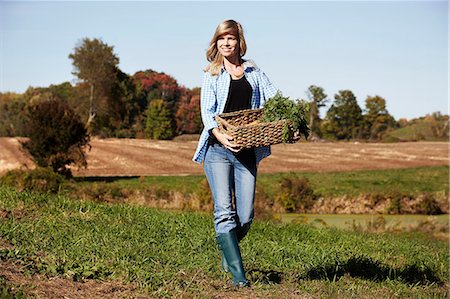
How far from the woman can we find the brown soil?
29.3 m

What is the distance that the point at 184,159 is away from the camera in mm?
43281

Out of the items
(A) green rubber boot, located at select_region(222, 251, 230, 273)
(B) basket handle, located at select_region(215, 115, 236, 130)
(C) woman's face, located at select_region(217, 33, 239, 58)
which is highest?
(C) woman's face, located at select_region(217, 33, 239, 58)

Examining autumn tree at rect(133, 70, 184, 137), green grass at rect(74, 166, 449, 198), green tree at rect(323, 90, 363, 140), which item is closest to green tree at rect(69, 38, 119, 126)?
autumn tree at rect(133, 70, 184, 137)

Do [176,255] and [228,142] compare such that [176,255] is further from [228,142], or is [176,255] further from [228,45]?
[228,45]

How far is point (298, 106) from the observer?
5.96m

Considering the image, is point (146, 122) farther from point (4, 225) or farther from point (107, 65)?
point (4, 225)

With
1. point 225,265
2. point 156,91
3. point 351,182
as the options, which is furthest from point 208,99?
point 156,91

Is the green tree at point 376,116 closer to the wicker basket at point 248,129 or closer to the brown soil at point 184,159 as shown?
the brown soil at point 184,159

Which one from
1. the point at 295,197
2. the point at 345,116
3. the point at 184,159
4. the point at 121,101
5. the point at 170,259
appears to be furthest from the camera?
the point at 345,116

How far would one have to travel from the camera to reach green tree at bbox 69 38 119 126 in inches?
2143

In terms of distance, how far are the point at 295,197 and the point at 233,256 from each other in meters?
17.3

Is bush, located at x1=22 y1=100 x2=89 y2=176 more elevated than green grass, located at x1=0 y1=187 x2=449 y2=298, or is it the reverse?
bush, located at x1=22 y1=100 x2=89 y2=176

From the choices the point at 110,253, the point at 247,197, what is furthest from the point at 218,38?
the point at 110,253

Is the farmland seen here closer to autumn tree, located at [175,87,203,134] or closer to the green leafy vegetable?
the green leafy vegetable
